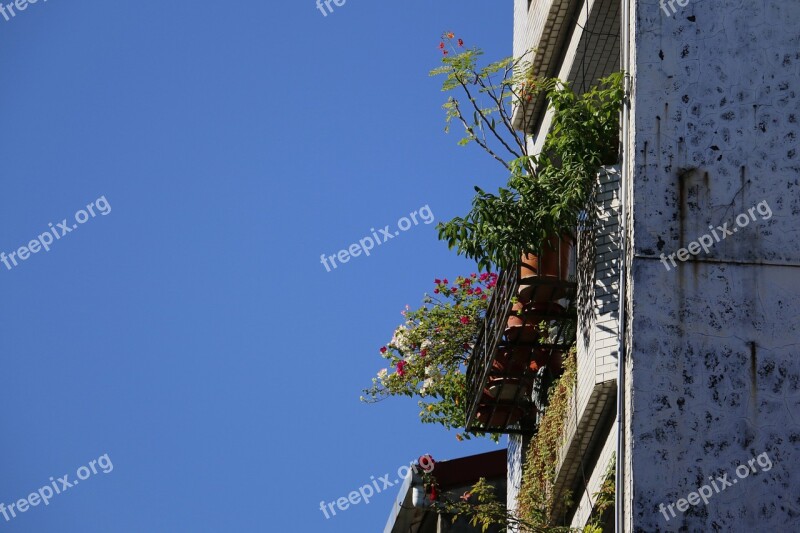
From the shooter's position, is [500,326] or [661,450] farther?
[500,326]

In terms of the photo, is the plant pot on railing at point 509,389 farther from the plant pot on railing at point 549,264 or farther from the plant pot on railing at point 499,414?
the plant pot on railing at point 549,264

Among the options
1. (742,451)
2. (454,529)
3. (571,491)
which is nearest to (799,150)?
(742,451)

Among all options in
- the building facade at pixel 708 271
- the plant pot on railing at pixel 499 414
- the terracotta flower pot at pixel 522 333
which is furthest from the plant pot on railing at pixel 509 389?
the building facade at pixel 708 271

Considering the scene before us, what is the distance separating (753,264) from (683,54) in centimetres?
207

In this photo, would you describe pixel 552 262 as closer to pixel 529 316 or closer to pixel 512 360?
pixel 529 316

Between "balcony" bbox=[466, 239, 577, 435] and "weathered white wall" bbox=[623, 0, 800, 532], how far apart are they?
295cm

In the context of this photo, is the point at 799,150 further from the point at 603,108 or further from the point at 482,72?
the point at 482,72

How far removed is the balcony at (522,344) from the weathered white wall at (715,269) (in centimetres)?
295

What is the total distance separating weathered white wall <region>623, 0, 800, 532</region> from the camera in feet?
41.8

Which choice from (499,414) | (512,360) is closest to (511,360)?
(512,360)

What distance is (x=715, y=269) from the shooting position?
13.3 meters

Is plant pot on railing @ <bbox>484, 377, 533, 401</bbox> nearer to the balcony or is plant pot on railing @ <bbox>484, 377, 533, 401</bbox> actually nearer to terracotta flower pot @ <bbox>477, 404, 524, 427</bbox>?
the balcony

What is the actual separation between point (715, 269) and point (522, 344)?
16.3 ft

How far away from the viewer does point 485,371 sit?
18391 mm
